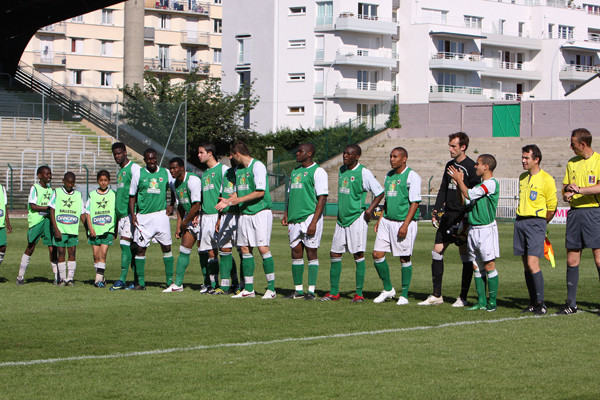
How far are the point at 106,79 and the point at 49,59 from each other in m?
6.05

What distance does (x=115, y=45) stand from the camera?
288 ft

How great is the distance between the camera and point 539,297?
1099 cm

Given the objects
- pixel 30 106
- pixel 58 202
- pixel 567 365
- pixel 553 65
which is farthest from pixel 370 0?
pixel 567 365

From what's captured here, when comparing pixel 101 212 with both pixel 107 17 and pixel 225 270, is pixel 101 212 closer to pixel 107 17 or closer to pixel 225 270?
pixel 225 270

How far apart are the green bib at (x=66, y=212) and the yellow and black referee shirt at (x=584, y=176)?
793cm

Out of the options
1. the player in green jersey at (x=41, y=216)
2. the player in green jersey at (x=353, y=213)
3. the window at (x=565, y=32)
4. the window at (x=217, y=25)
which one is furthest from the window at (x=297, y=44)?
the player in green jersey at (x=353, y=213)

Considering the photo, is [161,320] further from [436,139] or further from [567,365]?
[436,139]

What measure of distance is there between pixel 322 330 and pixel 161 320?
6.65 feet

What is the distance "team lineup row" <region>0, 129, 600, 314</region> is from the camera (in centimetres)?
1098

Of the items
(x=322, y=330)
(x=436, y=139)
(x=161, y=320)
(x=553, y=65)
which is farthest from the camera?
(x=553, y=65)

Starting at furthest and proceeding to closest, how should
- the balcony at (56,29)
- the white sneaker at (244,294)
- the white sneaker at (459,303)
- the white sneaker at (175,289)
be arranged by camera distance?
the balcony at (56,29)
the white sneaker at (175,289)
the white sneaker at (244,294)
the white sneaker at (459,303)

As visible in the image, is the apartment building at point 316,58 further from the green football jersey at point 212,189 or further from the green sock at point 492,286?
the green sock at point 492,286

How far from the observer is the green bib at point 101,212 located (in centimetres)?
1423

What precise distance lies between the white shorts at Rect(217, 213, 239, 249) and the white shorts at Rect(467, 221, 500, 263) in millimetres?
3426
